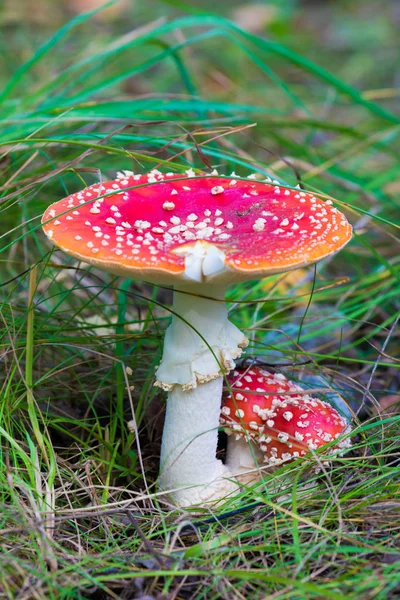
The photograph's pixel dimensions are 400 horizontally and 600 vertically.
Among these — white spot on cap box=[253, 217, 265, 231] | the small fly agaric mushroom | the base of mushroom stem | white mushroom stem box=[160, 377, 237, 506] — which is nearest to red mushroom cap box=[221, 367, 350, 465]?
the small fly agaric mushroom

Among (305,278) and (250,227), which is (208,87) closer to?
(305,278)

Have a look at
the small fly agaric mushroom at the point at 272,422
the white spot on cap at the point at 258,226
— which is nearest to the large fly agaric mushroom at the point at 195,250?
the white spot on cap at the point at 258,226

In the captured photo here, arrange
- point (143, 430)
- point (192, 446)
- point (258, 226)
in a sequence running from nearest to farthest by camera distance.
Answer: point (258, 226) < point (192, 446) < point (143, 430)

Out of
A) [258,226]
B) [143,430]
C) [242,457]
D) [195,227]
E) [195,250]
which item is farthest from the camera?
[143,430]

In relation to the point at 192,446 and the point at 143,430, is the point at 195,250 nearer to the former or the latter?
the point at 192,446

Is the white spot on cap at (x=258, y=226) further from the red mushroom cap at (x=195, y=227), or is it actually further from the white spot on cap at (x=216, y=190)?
the white spot on cap at (x=216, y=190)

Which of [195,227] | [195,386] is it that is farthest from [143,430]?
[195,227]

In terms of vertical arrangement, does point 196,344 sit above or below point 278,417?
above
